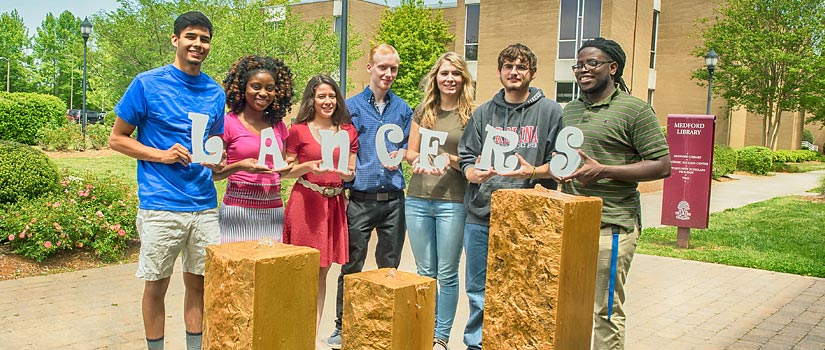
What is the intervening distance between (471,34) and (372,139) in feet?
90.2

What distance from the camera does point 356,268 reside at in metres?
4.21

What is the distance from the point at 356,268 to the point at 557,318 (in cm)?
238

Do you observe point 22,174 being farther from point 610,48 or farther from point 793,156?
point 793,156

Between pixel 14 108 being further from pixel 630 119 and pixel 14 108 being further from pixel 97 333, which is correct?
pixel 630 119

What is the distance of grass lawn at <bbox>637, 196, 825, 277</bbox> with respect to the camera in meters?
8.38

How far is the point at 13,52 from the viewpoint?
2210 inches

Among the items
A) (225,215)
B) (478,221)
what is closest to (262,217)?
(225,215)

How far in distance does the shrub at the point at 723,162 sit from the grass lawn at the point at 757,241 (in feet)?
27.6

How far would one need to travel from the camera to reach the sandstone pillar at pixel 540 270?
1.95 m

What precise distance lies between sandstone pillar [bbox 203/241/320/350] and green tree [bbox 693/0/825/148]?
95.3ft

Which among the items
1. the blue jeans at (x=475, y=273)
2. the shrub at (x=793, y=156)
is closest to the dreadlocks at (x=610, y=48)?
the blue jeans at (x=475, y=273)

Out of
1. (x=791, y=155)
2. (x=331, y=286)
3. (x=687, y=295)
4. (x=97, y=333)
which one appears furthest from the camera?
(x=791, y=155)

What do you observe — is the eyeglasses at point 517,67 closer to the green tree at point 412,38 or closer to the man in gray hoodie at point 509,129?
the man in gray hoodie at point 509,129

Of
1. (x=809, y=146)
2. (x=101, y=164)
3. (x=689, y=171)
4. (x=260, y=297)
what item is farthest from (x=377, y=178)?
(x=809, y=146)
